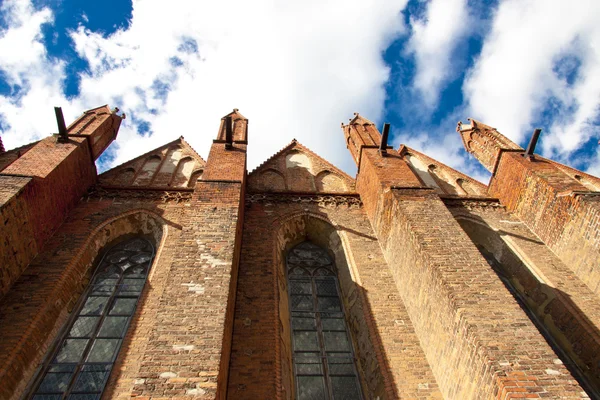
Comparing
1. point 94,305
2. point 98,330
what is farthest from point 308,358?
point 94,305

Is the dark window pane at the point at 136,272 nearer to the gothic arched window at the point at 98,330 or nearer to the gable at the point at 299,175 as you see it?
the gothic arched window at the point at 98,330

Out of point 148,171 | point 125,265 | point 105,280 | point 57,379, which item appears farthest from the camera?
point 148,171

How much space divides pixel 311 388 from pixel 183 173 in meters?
6.53

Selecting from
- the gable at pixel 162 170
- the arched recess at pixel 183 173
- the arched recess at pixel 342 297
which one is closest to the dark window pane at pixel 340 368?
the arched recess at pixel 342 297

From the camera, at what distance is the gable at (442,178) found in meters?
9.85

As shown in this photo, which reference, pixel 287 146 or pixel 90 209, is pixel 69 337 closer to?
pixel 90 209

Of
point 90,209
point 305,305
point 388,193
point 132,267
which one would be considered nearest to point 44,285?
point 132,267

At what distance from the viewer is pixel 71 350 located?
205 inches

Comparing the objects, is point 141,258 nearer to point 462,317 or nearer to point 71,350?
point 71,350

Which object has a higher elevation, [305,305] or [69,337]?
[305,305]

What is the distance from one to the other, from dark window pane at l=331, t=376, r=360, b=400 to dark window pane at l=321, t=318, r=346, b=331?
33.5 inches

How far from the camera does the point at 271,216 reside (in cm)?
→ 781

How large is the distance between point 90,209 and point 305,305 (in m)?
4.67

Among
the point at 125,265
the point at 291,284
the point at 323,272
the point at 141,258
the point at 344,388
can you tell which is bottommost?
the point at 344,388
